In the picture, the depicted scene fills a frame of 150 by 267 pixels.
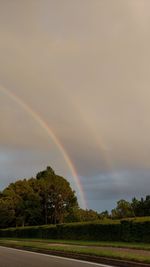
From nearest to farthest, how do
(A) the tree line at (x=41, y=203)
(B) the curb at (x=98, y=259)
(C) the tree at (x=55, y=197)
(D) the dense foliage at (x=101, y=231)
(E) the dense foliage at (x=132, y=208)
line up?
(B) the curb at (x=98, y=259) → (D) the dense foliage at (x=101, y=231) → (E) the dense foliage at (x=132, y=208) → (A) the tree line at (x=41, y=203) → (C) the tree at (x=55, y=197)

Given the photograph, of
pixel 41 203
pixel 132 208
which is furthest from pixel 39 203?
pixel 132 208

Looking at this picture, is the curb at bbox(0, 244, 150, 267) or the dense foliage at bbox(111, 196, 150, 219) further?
the dense foliage at bbox(111, 196, 150, 219)

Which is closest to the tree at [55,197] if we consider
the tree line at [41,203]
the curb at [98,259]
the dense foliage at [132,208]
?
the tree line at [41,203]

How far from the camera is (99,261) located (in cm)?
2248

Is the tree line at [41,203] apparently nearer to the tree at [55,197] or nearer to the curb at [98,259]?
the tree at [55,197]

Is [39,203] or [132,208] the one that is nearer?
[132,208]

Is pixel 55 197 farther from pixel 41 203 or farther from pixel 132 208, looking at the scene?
pixel 132 208

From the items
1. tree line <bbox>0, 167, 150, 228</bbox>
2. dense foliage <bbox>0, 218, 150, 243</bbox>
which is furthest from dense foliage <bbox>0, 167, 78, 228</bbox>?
dense foliage <bbox>0, 218, 150, 243</bbox>

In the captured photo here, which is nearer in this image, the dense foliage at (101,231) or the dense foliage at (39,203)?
the dense foliage at (101,231)

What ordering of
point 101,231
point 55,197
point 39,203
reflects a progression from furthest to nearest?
point 55,197, point 39,203, point 101,231

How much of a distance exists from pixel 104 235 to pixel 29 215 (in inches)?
2077

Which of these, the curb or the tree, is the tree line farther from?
the curb

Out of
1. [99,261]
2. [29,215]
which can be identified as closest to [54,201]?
[29,215]

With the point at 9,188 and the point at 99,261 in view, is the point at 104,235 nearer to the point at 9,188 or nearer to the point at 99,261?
the point at 99,261
